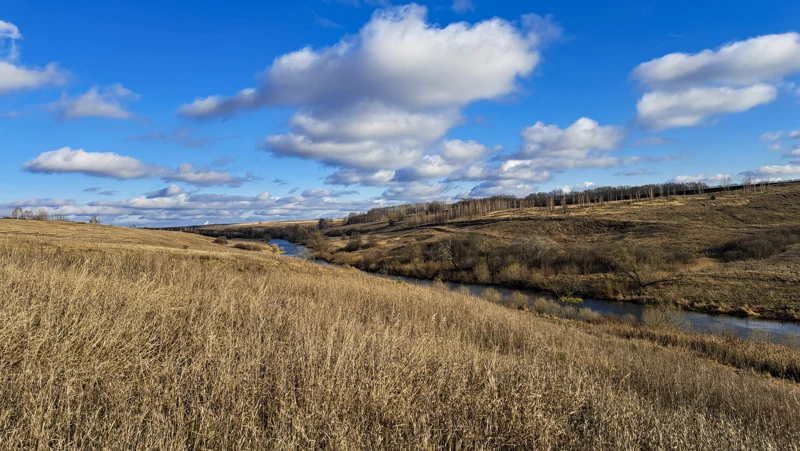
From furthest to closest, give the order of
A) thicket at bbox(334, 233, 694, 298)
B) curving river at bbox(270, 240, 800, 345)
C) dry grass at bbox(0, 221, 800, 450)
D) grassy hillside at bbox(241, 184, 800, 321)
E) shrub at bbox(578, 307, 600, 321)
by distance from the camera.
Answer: thicket at bbox(334, 233, 694, 298), grassy hillside at bbox(241, 184, 800, 321), shrub at bbox(578, 307, 600, 321), curving river at bbox(270, 240, 800, 345), dry grass at bbox(0, 221, 800, 450)

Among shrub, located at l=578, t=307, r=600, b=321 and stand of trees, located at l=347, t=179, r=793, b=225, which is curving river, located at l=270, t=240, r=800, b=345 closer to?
shrub, located at l=578, t=307, r=600, b=321

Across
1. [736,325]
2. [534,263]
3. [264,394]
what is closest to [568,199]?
[534,263]

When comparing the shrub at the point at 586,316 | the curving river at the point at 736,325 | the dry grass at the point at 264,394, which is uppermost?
the dry grass at the point at 264,394

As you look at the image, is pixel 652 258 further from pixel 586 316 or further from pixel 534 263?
pixel 586 316

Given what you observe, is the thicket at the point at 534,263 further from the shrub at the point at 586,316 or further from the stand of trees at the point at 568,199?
the stand of trees at the point at 568,199

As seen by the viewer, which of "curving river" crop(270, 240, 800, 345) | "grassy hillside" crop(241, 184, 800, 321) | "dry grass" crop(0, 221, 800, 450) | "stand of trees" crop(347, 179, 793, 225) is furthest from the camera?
"stand of trees" crop(347, 179, 793, 225)

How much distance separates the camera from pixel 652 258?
43.5 metres

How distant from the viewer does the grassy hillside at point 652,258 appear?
3291cm

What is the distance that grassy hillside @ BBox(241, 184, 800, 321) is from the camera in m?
32.9

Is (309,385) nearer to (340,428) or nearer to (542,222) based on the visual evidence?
(340,428)

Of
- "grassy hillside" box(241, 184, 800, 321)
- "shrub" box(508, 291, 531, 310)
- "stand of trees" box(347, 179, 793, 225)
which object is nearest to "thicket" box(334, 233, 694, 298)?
"grassy hillside" box(241, 184, 800, 321)

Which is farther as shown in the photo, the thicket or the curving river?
the thicket

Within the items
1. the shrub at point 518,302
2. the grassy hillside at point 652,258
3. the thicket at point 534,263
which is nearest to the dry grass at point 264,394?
the shrub at point 518,302

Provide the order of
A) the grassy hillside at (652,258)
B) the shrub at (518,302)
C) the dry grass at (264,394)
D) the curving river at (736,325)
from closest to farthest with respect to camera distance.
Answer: the dry grass at (264,394), the curving river at (736,325), the shrub at (518,302), the grassy hillside at (652,258)
